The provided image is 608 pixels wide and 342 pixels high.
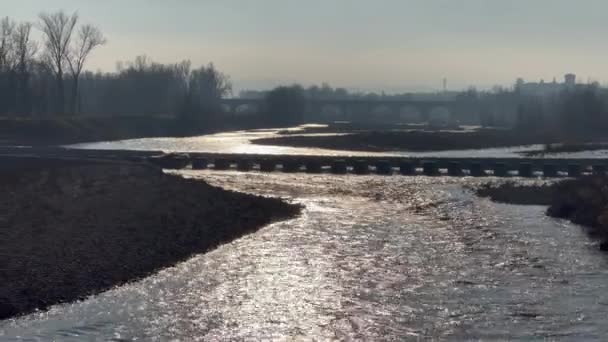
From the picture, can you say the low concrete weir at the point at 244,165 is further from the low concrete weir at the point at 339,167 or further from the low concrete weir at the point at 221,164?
the low concrete weir at the point at 339,167

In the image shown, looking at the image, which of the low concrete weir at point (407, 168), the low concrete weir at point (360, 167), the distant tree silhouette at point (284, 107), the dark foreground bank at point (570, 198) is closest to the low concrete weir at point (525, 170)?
the low concrete weir at point (407, 168)

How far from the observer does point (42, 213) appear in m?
35.7

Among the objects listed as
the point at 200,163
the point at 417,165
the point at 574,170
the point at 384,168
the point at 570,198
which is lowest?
the point at 574,170

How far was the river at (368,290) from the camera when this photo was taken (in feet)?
63.6

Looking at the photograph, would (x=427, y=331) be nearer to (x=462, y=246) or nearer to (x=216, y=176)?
(x=462, y=246)

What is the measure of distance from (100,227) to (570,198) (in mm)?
20332

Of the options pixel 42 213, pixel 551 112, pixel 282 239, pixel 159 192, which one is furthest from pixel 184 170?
pixel 551 112

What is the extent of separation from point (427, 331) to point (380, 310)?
6.55 ft

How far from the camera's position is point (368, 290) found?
2331 centimetres

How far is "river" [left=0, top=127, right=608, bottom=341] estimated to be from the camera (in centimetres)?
1939

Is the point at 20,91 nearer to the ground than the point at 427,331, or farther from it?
farther from it

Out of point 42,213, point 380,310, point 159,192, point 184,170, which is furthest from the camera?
point 184,170

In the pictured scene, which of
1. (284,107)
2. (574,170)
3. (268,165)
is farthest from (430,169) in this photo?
(284,107)

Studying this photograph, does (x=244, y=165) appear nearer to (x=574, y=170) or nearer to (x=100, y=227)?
(x=574, y=170)
